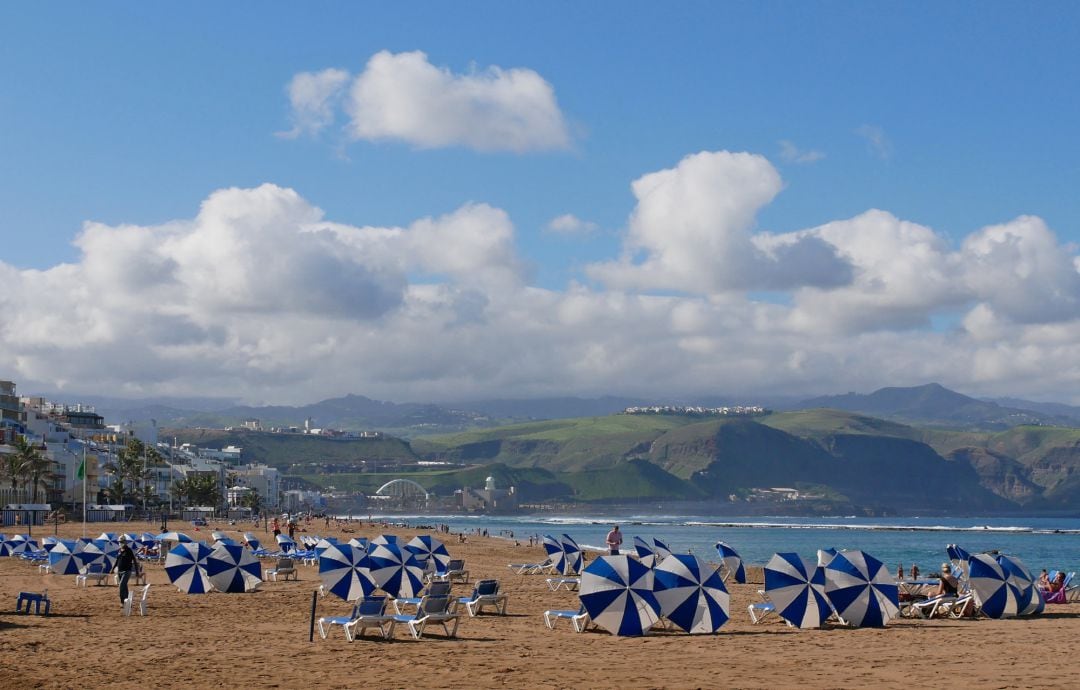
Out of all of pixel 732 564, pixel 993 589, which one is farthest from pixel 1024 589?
pixel 732 564

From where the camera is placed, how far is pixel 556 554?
142 feet

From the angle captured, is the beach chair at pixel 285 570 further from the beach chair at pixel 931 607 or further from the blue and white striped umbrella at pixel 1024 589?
the blue and white striped umbrella at pixel 1024 589

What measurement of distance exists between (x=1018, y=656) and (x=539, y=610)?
11946 mm

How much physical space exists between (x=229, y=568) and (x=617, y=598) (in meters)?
13.7

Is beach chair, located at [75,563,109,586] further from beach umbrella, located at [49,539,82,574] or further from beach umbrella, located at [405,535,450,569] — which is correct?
beach umbrella, located at [405,535,450,569]

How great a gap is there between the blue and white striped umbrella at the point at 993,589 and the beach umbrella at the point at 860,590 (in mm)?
3116

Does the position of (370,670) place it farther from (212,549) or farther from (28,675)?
(212,549)

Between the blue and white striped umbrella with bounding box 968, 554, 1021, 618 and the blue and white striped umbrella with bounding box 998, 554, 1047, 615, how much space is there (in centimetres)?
11

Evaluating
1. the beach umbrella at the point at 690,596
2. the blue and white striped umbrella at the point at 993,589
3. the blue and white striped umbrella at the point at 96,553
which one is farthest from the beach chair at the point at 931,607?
the blue and white striped umbrella at the point at 96,553

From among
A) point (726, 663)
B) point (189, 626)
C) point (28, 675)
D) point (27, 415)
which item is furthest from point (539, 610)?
point (27, 415)

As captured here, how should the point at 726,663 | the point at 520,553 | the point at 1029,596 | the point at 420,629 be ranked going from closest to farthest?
the point at 726,663, the point at 420,629, the point at 1029,596, the point at 520,553

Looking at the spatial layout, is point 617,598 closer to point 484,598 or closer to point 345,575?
point 484,598

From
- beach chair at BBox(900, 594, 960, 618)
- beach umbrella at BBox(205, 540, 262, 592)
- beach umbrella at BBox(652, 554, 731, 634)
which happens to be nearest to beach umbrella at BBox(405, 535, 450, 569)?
beach umbrella at BBox(205, 540, 262, 592)

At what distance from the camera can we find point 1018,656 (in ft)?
67.3
